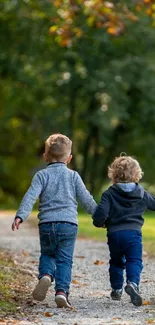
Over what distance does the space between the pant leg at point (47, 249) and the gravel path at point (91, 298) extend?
0.30 metres

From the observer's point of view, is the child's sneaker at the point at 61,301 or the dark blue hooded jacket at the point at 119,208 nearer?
the child's sneaker at the point at 61,301

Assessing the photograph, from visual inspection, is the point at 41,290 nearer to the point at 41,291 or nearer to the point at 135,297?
the point at 41,291

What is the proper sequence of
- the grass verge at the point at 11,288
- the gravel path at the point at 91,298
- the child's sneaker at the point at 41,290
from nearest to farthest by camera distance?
the gravel path at the point at 91,298
the grass verge at the point at 11,288
the child's sneaker at the point at 41,290

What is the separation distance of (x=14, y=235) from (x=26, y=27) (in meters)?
17.2

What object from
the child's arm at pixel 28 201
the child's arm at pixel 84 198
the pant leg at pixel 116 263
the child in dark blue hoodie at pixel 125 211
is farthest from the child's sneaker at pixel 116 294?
the child's arm at pixel 28 201

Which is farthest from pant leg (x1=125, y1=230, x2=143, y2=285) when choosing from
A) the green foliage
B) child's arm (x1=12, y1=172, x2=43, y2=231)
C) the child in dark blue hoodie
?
the green foliage

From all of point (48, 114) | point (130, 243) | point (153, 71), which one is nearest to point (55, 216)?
point (130, 243)

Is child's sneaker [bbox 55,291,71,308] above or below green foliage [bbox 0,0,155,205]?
above

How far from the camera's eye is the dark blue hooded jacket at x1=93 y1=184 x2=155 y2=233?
8.32 meters

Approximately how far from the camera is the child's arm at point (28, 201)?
8133 mm

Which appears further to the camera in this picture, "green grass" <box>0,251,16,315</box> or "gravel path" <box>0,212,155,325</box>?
"green grass" <box>0,251,16,315</box>

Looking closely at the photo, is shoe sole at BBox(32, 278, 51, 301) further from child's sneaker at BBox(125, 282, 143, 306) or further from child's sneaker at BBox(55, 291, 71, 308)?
child's sneaker at BBox(125, 282, 143, 306)

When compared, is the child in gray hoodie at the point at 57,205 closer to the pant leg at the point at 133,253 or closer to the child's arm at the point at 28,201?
the child's arm at the point at 28,201

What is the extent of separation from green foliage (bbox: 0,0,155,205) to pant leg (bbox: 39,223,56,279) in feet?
67.7
